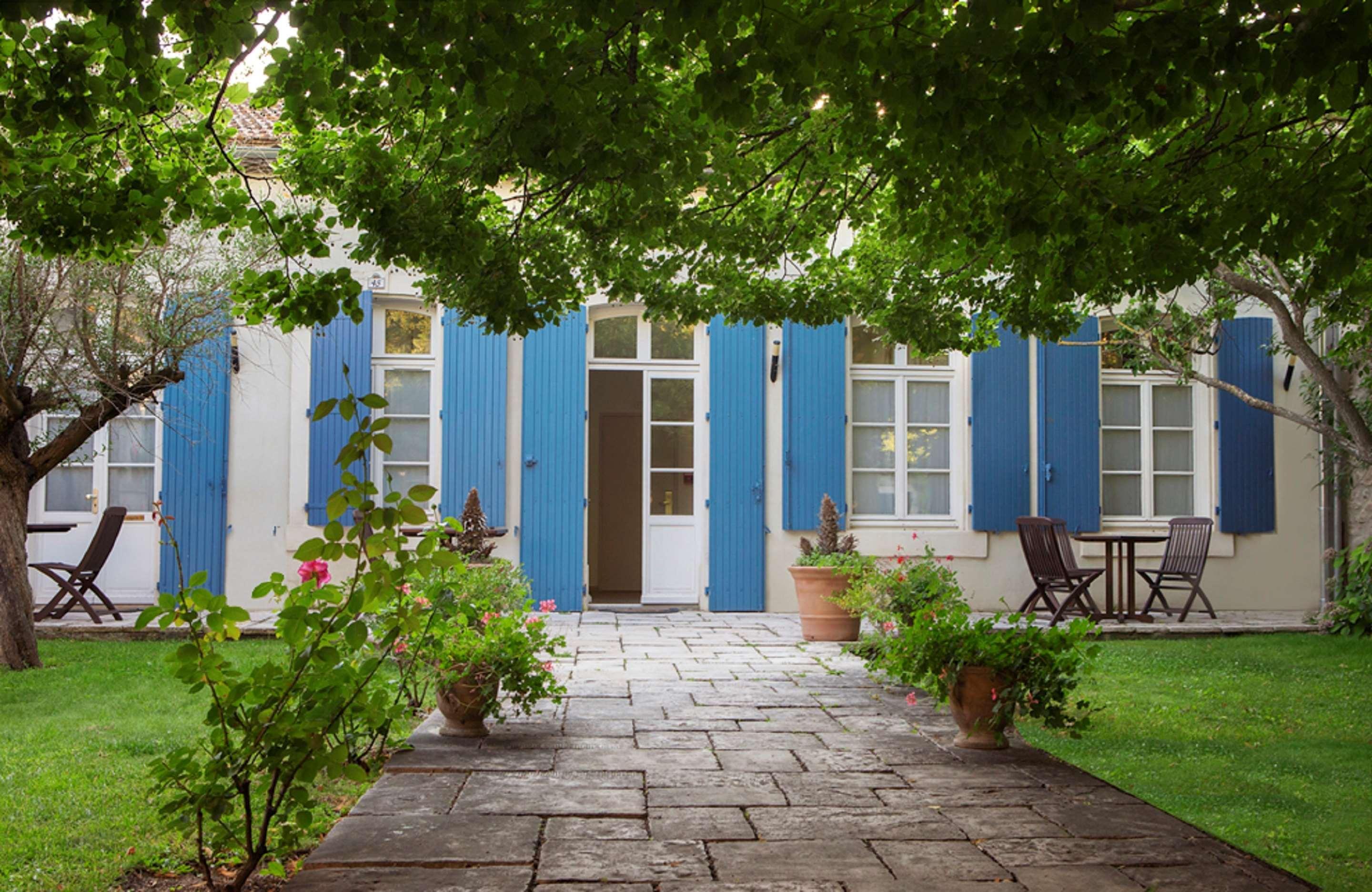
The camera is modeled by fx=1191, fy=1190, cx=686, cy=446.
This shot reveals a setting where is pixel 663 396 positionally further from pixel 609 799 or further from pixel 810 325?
pixel 609 799

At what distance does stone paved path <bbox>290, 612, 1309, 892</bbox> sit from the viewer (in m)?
2.72

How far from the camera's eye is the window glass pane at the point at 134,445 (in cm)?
951

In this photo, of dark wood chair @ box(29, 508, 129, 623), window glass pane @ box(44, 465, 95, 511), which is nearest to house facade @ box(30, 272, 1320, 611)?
window glass pane @ box(44, 465, 95, 511)

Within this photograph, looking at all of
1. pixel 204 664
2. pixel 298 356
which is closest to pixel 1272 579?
pixel 298 356

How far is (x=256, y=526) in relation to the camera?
940 cm

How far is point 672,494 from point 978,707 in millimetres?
5984

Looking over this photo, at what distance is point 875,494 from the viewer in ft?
33.4

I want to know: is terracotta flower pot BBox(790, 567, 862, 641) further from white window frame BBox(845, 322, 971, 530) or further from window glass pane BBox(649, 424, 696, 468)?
window glass pane BBox(649, 424, 696, 468)

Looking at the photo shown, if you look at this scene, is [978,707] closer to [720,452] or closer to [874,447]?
[720,452]

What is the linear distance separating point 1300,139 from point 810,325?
3.02m

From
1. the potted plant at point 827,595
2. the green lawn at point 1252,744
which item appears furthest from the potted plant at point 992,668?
the potted plant at point 827,595

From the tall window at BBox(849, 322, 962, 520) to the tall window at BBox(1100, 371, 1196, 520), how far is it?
4.42ft

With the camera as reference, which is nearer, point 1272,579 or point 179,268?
point 179,268

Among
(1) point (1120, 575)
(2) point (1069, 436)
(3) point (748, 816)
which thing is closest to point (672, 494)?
(2) point (1069, 436)
